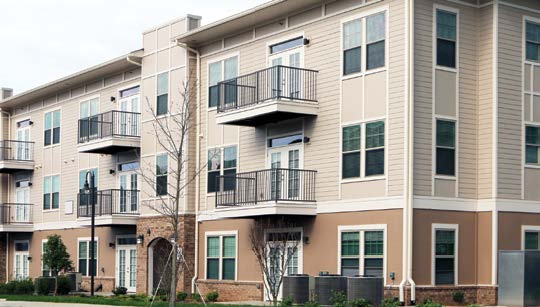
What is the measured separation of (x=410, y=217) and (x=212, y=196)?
33.8ft

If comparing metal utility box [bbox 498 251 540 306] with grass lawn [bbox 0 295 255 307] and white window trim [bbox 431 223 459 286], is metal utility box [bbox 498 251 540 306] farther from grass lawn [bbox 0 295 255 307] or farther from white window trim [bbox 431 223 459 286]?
grass lawn [bbox 0 295 255 307]

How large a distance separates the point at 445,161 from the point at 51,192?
25.1 meters

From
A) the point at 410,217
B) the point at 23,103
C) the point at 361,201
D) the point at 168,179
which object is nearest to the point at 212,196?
the point at 168,179

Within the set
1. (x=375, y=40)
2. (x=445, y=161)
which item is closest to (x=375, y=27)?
(x=375, y=40)

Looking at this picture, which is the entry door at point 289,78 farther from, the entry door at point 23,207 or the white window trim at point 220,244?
the entry door at point 23,207

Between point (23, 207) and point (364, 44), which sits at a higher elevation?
point (364, 44)

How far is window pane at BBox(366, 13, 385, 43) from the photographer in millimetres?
27172

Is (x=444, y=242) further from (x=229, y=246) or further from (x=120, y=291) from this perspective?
(x=120, y=291)

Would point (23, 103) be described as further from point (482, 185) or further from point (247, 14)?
point (482, 185)

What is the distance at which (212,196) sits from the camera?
34.2 m

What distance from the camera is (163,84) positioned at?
37.1 meters

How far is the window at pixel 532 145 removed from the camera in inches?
1098

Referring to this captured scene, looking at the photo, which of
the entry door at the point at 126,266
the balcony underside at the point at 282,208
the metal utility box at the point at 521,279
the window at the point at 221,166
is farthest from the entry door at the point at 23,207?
the metal utility box at the point at 521,279

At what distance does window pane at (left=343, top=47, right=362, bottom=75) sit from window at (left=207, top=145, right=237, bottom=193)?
20.8 feet
